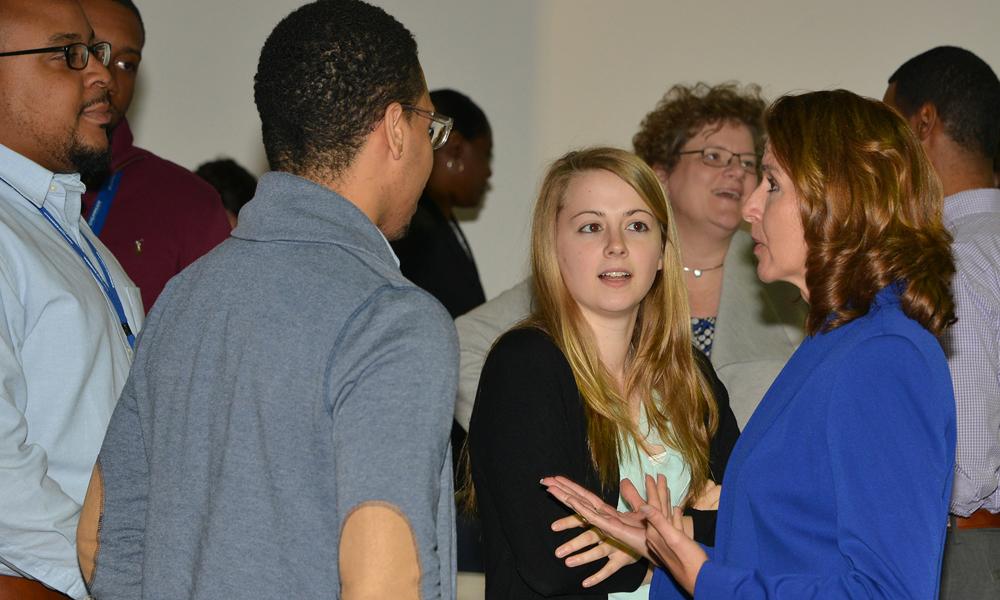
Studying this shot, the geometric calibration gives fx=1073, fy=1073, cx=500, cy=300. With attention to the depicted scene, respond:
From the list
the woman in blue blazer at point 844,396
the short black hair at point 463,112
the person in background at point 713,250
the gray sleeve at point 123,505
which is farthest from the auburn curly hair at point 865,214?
the short black hair at point 463,112

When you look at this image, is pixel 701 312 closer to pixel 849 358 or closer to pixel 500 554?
pixel 500 554

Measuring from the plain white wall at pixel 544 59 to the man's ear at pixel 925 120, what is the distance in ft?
6.11

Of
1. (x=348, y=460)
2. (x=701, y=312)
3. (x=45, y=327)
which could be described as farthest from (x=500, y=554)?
(x=701, y=312)

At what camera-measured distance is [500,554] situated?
→ 77.0 inches

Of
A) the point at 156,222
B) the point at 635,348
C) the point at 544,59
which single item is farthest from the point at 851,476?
the point at 544,59

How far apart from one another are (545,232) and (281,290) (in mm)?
1030

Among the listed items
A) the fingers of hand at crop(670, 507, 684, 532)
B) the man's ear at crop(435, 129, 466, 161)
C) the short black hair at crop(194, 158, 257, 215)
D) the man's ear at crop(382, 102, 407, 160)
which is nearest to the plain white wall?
the man's ear at crop(435, 129, 466, 161)

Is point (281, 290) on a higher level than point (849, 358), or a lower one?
lower

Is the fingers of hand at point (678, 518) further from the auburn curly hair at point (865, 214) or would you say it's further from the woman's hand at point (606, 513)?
the auburn curly hair at point (865, 214)

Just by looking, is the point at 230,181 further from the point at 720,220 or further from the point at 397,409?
the point at 397,409

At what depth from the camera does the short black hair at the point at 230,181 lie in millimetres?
4391

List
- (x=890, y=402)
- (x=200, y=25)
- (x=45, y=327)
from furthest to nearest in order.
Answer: (x=200, y=25) < (x=45, y=327) < (x=890, y=402)

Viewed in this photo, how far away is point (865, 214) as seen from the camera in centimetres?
153

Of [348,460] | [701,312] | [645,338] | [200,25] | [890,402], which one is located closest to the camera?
[348,460]
